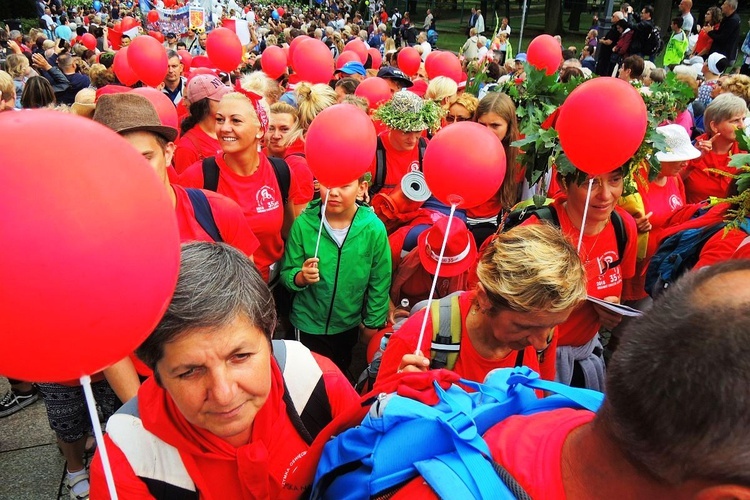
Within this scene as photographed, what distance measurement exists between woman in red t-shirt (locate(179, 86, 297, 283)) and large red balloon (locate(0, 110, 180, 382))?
99.4 inches

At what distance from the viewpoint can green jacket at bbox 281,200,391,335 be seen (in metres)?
3.33

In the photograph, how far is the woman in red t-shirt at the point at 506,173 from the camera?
425cm

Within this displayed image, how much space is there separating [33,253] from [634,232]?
9.82 ft

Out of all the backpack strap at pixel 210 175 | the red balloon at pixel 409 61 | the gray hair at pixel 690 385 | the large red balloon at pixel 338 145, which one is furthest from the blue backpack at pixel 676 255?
the red balloon at pixel 409 61

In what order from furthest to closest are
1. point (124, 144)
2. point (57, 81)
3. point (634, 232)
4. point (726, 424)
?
point (57, 81), point (634, 232), point (124, 144), point (726, 424)

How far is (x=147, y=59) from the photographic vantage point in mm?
6148

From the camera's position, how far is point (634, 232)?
10.3ft

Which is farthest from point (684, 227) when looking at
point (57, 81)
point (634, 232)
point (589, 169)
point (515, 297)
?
point (57, 81)

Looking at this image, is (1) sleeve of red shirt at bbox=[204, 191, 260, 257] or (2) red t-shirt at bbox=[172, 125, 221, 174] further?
(2) red t-shirt at bbox=[172, 125, 221, 174]

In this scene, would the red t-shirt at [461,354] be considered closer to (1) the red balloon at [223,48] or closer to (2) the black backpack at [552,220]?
(2) the black backpack at [552,220]

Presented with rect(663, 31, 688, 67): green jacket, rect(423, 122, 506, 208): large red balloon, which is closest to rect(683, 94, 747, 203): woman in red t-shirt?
rect(423, 122, 506, 208): large red balloon

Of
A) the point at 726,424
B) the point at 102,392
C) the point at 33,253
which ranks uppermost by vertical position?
the point at 33,253

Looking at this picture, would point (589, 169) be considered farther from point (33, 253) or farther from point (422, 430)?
point (33, 253)

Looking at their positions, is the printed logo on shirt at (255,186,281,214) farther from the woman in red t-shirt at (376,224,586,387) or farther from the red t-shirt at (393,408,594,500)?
the red t-shirt at (393,408,594,500)
